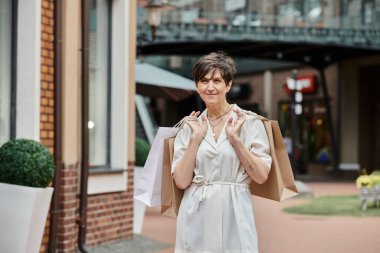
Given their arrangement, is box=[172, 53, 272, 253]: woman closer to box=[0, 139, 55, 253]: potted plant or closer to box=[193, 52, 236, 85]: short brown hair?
box=[193, 52, 236, 85]: short brown hair

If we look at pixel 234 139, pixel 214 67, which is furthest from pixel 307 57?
pixel 234 139

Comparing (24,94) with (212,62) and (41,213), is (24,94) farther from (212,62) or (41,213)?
(212,62)

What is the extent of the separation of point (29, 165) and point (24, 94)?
55.0 inches

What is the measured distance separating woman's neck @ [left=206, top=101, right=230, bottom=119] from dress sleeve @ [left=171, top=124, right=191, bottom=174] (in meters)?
0.13

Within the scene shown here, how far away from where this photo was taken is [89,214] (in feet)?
31.3

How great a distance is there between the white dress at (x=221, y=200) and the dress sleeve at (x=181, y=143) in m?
0.01

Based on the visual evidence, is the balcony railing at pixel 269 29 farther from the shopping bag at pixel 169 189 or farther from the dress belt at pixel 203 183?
the dress belt at pixel 203 183

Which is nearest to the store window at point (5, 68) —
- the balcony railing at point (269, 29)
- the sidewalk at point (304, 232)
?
the sidewalk at point (304, 232)

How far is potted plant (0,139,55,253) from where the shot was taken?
717cm

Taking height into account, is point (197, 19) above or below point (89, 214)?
above

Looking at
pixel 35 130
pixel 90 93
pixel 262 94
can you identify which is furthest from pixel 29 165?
pixel 262 94

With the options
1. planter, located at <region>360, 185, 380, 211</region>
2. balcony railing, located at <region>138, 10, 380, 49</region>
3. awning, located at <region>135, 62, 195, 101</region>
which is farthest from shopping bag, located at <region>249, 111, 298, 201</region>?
balcony railing, located at <region>138, 10, 380, 49</region>

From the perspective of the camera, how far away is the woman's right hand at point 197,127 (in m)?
3.79

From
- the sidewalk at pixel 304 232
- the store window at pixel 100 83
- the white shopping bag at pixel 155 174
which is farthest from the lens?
the sidewalk at pixel 304 232
